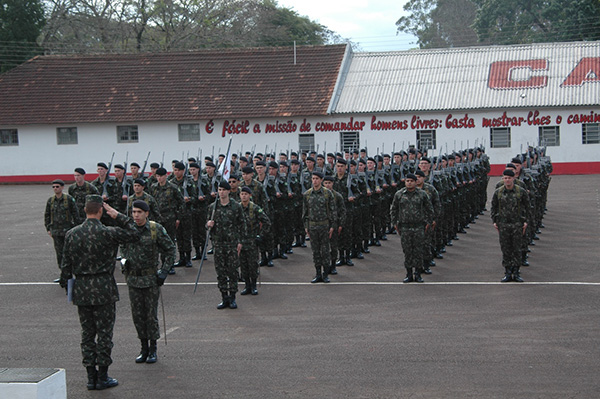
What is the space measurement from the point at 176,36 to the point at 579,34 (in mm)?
27986

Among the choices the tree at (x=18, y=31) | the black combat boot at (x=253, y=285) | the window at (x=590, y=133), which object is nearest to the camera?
the black combat boot at (x=253, y=285)

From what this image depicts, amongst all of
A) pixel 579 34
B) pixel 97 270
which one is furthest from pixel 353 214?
pixel 579 34

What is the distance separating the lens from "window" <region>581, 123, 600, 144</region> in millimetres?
35406

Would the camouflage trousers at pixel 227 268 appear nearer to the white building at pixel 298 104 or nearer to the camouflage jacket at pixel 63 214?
the camouflage jacket at pixel 63 214

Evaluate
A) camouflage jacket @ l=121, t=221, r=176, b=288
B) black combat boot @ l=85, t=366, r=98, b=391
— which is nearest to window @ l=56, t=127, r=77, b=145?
camouflage jacket @ l=121, t=221, r=176, b=288

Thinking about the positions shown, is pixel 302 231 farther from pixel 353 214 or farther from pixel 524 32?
pixel 524 32

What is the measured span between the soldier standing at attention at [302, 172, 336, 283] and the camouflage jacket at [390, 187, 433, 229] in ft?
3.72

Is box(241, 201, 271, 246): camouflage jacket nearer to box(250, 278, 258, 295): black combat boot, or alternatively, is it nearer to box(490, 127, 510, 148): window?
box(250, 278, 258, 295): black combat boot

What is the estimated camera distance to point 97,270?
26.4 ft

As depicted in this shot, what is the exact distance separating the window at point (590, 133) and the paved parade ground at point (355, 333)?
21538mm

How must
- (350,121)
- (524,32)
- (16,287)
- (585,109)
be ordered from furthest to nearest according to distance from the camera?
(524,32)
(350,121)
(585,109)
(16,287)

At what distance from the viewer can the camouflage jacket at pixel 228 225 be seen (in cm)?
1142

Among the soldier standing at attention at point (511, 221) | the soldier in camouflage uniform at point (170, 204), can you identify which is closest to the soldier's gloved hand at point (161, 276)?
the soldier in camouflage uniform at point (170, 204)

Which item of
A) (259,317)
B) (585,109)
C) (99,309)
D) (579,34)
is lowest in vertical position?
(259,317)
